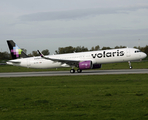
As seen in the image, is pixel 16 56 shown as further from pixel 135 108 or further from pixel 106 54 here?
pixel 135 108

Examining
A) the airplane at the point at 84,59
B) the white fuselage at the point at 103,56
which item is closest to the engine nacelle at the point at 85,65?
the airplane at the point at 84,59

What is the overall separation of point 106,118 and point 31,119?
9.92ft

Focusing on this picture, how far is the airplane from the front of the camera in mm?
39375

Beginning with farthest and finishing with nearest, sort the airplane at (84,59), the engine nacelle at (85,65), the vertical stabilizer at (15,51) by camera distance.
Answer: the vertical stabilizer at (15,51), the airplane at (84,59), the engine nacelle at (85,65)

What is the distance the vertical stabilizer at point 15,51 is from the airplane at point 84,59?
20cm

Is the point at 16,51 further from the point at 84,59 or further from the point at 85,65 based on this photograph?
the point at 85,65

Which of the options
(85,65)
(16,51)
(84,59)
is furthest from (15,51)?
(85,65)

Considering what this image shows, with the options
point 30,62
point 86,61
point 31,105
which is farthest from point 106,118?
point 30,62

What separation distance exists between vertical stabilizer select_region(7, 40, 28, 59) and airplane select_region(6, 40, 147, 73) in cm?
20

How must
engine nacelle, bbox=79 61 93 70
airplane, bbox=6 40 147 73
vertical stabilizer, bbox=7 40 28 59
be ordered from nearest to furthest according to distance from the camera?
1. engine nacelle, bbox=79 61 93 70
2. airplane, bbox=6 40 147 73
3. vertical stabilizer, bbox=7 40 28 59

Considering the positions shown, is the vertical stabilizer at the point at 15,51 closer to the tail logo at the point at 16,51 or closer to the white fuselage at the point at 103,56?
the tail logo at the point at 16,51

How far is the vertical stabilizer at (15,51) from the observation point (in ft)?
151

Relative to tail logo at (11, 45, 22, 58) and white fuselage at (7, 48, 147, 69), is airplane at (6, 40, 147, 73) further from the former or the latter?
tail logo at (11, 45, 22, 58)

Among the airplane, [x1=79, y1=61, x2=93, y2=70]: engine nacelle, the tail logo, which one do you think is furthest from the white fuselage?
the tail logo
